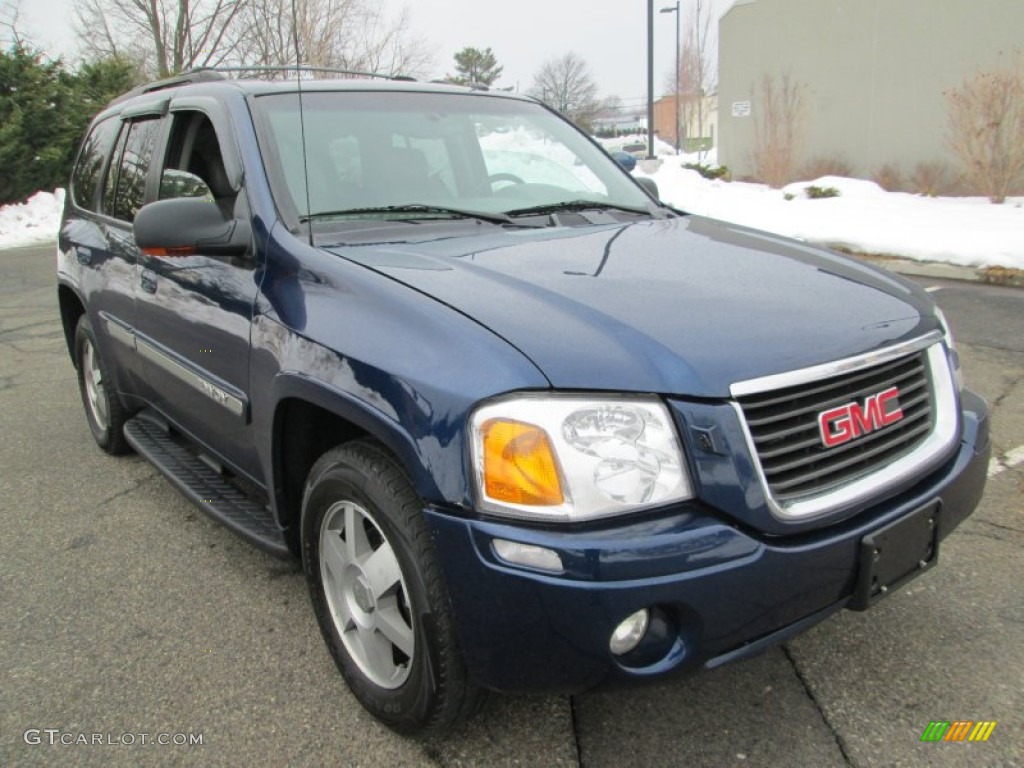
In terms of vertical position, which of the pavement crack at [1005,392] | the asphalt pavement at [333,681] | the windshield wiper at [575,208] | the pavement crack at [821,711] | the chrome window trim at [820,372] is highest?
the windshield wiper at [575,208]

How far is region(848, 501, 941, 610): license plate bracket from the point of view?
184cm

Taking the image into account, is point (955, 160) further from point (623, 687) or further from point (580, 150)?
point (623, 687)

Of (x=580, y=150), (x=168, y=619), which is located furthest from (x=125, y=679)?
(x=580, y=150)

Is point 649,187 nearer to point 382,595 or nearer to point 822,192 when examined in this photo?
point 382,595

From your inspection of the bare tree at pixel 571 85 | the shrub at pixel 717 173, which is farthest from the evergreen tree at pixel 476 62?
the shrub at pixel 717 173

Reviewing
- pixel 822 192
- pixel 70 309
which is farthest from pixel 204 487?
A: pixel 822 192

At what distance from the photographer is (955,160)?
594 inches

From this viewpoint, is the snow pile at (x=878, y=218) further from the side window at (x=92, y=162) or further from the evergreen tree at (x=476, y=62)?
the evergreen tree at (x=476, y=62)

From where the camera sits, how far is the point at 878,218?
11.8m

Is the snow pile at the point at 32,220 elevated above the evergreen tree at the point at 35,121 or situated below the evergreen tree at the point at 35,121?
below

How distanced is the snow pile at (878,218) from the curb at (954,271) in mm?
105

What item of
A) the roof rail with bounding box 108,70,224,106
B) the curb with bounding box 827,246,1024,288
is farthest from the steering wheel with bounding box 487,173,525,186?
the curb with bounding box 827,246,1024,288

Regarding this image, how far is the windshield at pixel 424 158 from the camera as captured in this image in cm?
268

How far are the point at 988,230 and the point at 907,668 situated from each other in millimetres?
9559
